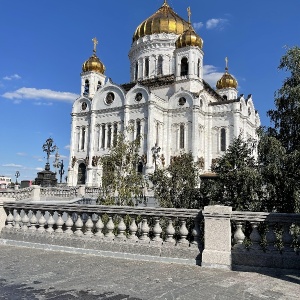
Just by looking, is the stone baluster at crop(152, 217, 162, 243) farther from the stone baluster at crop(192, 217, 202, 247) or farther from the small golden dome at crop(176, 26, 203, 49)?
the small golden dome at crop(176, 26, 203, 49)

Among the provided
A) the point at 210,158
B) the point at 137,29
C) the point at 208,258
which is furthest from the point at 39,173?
the point at 208,258

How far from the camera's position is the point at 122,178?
15.9 metres

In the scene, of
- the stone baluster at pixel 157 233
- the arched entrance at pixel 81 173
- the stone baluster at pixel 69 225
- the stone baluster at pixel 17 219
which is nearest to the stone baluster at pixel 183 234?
the stone baluster at pixel 157 233

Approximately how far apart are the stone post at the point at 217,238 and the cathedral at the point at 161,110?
32790 millimetres

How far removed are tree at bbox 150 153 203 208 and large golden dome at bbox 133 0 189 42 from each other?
1483 inches

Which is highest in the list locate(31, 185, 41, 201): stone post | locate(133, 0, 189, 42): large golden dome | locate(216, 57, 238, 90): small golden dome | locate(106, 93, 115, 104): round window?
locate(133, 0, 189, 42): large golden dome

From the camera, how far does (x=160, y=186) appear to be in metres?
16.0

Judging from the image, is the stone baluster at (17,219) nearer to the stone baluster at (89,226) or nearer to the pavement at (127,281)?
the pavement at (127,281)

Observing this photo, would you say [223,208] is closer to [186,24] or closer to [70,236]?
[70,236]

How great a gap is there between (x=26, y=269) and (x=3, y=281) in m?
0.84

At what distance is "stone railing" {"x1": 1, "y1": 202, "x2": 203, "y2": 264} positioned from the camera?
22.7 feet

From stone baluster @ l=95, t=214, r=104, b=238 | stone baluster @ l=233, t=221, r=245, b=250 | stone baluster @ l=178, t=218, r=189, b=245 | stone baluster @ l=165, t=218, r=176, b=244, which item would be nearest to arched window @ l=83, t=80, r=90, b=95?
stone baluster @ l=95, t=214, r=104, b=238

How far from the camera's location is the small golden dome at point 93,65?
51.9m

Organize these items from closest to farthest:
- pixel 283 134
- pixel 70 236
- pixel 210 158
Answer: pixel 70 236 → pixel 283 134 → pixel 210 158
